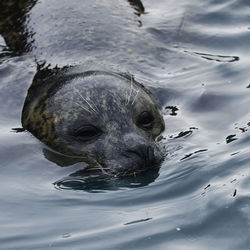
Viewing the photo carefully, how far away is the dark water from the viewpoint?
5.61 m

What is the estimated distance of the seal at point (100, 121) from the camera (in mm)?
6699

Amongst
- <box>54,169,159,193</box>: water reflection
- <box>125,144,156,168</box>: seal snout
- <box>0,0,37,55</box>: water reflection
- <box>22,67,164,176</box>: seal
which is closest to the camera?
<box>54,169,159,193</box>: water reflection

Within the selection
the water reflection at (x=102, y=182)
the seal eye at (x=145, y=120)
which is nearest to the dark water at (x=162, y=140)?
the water reflection at (x=102, y=182)

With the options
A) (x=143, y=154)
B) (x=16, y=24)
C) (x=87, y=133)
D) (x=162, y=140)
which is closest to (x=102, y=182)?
(x=143, y=154)

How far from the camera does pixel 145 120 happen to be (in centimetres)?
731

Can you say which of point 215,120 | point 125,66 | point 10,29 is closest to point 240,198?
point 215,120

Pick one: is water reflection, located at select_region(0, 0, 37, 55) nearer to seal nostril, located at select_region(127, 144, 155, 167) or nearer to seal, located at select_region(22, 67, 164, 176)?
seal, located at select_region(22, 67, 164, 176)

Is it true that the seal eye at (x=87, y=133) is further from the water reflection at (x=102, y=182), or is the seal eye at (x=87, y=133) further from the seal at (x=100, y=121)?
the water reflection at (x=102, y=182)

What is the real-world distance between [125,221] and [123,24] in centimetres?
400

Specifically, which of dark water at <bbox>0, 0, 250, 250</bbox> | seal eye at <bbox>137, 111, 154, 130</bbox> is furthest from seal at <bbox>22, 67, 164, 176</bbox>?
dark water at <bbox>0, 0, 250, 250</bbox>

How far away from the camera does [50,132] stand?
24.1 ft

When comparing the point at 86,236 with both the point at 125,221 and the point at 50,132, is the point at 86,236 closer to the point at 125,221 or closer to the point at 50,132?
the point at 125,221

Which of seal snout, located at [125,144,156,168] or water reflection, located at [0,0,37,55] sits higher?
water reflection, located at [0,0,37,55]

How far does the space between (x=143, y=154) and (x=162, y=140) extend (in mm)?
730
